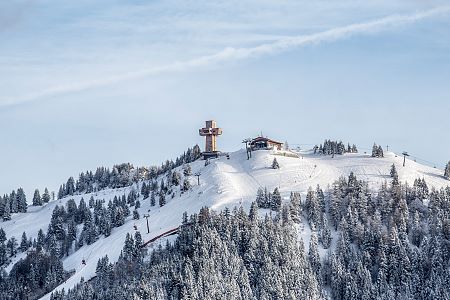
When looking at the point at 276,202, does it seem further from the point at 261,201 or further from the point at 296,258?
the point at 296,258

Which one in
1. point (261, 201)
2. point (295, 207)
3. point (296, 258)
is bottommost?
point (296, 258)

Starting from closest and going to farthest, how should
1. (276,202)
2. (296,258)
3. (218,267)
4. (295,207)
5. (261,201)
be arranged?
1. (218,267)
2. (296,258)
3. (295,207)
4. (276,202)
5. (261,201)

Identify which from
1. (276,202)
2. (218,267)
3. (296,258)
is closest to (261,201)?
(276,202)

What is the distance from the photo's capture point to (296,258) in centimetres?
16262

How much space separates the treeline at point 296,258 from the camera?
507ft

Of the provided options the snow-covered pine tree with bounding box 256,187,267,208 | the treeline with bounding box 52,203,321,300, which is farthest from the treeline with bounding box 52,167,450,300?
the snow-covered pine tree with bounding box 256,187,267,208

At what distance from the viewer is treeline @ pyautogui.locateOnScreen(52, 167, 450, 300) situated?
154 m

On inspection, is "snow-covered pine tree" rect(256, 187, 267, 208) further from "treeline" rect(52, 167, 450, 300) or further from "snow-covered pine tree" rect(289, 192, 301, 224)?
"snow-covered pine tree" rect(289, 192, 301, 224)

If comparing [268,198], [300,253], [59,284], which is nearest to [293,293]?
[300,253]

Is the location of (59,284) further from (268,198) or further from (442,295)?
(442,295)

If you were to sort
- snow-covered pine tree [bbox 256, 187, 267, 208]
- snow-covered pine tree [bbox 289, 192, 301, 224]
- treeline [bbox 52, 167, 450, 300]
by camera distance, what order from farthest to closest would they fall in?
snow-covered pine tree [bbox 256, 187, 267, 208]
snow-covered pine tree [bbox 289, 192, 301, 224]
treeline [bbox 52, 167, 450, 300]

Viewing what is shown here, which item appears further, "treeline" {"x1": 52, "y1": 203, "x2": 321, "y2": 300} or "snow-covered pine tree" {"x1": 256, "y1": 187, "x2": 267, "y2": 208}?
"snow-covered pine tree" {"x1": 256, "y1": 187, "x2": 267, "y2": 208}

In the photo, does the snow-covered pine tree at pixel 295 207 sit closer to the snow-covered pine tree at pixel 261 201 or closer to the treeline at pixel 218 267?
the snow-covered pine tree at pixel 261 201

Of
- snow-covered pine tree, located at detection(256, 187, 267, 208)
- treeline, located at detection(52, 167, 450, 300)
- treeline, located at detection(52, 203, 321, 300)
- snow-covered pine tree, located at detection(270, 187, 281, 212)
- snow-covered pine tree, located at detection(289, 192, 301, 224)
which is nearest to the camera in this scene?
treeline, located at detection(52, 203, 321, 300)
